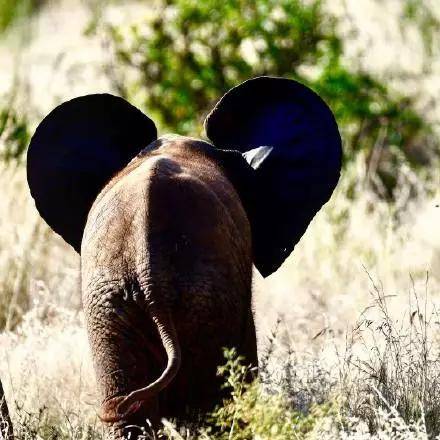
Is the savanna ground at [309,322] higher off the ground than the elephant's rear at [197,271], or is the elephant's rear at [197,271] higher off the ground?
the elephant's rear at [197,271]

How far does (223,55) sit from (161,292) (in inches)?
309

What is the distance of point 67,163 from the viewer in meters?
5.27

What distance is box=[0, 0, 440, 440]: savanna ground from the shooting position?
465 centimetres

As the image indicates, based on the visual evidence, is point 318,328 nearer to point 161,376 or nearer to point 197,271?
point 197,271

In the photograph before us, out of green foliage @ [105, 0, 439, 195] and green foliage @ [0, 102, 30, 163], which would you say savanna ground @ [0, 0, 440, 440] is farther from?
green foliage @ [105, 0, 439, 195]

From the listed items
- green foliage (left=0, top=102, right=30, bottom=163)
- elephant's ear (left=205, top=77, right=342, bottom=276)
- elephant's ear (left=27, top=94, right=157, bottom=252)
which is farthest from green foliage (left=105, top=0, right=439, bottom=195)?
elephant's ear (left=27, top=94, right=157, bottom=252)

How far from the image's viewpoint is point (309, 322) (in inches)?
291

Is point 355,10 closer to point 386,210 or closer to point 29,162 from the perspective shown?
point 386,210

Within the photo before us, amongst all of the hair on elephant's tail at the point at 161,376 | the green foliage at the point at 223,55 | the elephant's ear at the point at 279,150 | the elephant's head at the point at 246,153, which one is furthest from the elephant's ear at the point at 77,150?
the green foliage at the point at 223,55

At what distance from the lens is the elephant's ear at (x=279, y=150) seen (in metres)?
5.25

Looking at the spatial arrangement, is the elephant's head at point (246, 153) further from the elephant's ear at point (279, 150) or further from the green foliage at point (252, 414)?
the green foliage at point (252, 414)

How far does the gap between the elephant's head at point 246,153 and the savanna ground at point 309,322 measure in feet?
1.41

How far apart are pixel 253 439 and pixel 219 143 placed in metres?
1.48

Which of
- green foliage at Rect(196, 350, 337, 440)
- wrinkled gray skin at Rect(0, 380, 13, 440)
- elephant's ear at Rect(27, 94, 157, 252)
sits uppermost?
elephant's ear at Rect(27, 94, 157, 252)
